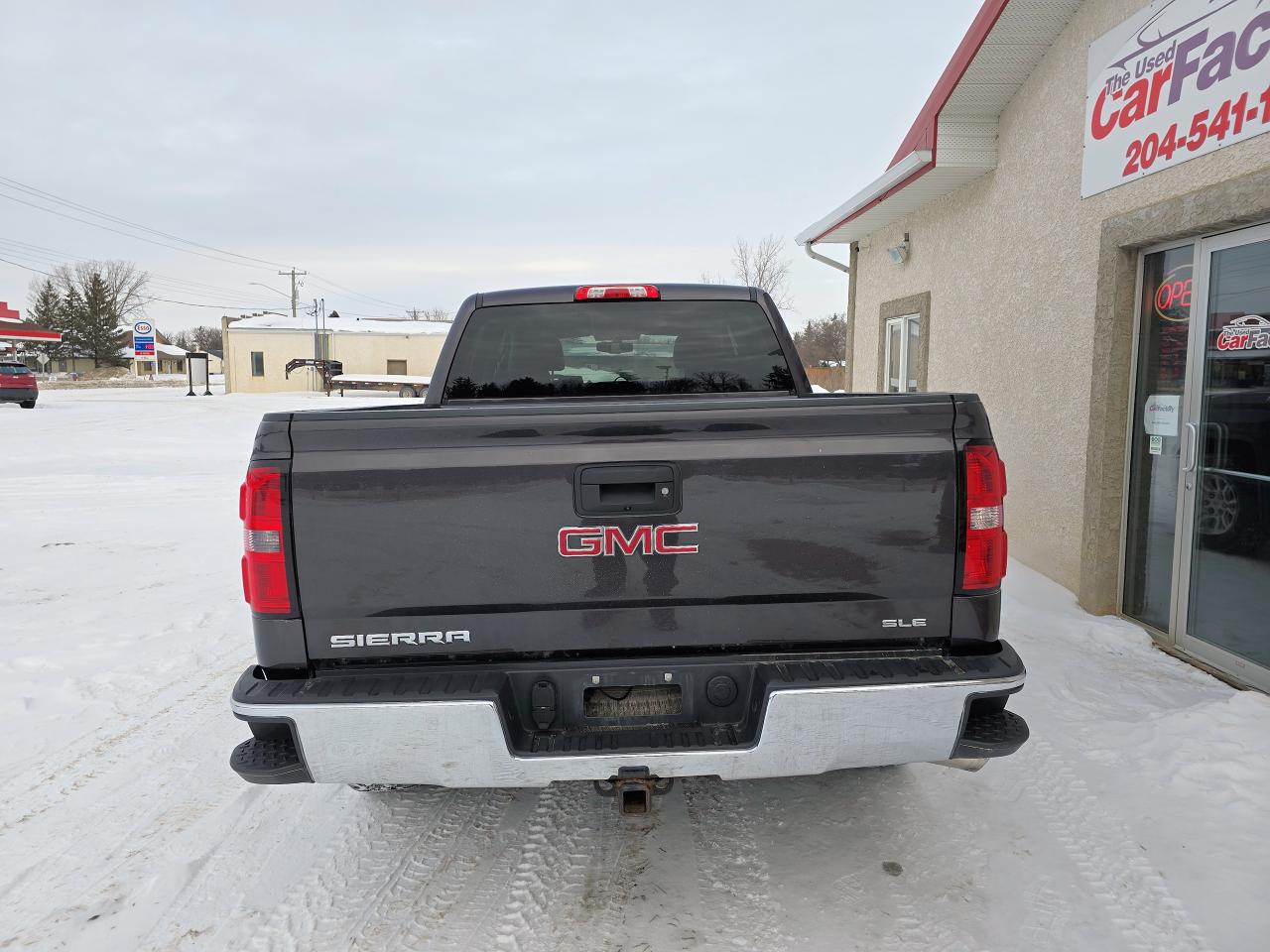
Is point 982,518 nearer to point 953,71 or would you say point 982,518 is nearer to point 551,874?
point 551,874

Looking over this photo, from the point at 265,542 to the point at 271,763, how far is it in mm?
672

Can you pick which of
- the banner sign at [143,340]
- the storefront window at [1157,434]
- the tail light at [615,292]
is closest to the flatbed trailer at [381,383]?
the banner sign at [143,340]

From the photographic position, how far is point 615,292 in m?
3.96

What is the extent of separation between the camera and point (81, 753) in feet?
12.6

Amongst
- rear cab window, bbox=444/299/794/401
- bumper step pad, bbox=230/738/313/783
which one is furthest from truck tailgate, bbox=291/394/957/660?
rear cab window, bbox=444/299/794/401

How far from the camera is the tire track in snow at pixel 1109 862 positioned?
2.63m

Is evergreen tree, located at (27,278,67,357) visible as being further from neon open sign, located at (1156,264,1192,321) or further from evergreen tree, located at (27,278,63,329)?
neon open sign, located at (1156,264,1192,321)

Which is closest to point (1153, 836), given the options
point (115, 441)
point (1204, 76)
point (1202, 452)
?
point (1202, 452)

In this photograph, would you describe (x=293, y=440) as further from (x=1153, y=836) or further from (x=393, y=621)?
(x=1153, y=836)

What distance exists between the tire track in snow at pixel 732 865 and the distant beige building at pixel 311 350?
49025 mm

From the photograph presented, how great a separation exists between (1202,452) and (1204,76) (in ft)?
6.96

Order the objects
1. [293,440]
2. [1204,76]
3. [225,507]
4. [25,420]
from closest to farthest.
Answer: [293,440], [1204,76], [225,507], [25,420]

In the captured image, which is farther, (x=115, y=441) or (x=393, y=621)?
(x=115, y=441)

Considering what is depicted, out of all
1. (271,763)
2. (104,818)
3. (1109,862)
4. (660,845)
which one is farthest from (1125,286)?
(104,818)
